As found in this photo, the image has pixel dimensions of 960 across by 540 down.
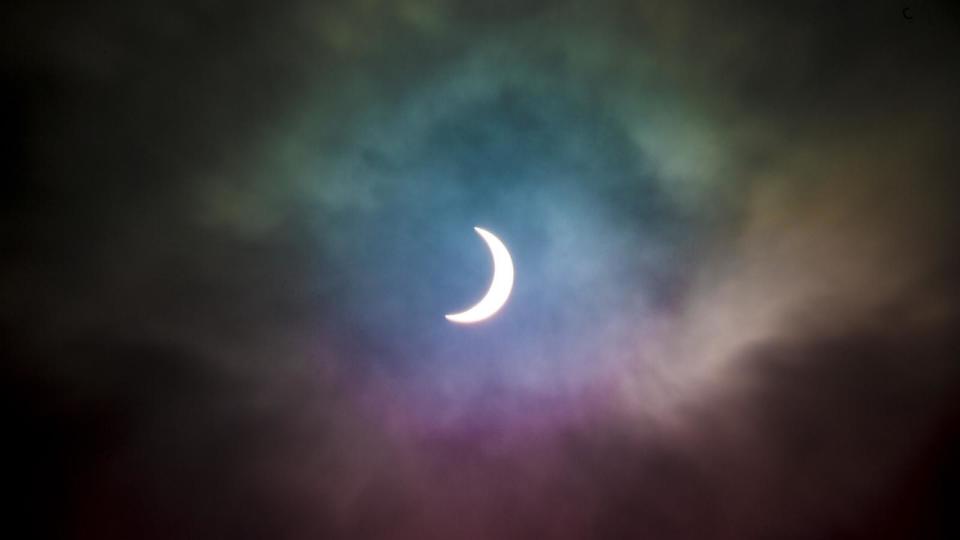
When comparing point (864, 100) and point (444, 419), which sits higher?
point (864, 100)

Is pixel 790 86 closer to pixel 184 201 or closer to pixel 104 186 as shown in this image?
pixel 184 201

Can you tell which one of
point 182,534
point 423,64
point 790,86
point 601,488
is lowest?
point 182,534

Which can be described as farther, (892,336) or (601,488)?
(601,488)

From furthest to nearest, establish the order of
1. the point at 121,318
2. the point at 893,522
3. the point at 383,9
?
the point at 893,522 < the point at 121,318 < the point at 383,9

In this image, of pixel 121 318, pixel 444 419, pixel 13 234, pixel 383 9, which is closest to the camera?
pixel 383 9

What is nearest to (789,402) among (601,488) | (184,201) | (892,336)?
(892,336)

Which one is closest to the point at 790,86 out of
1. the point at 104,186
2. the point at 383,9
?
the point at 383,9

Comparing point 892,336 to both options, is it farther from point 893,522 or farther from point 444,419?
point 444,419
